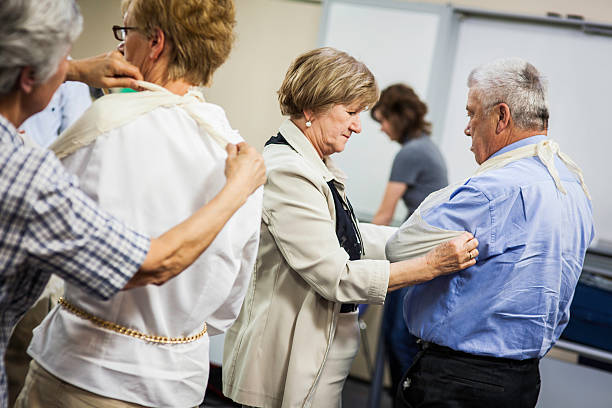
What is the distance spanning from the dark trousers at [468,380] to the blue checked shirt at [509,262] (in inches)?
1.2

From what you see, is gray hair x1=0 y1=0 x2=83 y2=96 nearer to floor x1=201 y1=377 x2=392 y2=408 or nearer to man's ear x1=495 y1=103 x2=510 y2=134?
man's ear x1=495 y1=103 x2=510 y2=134

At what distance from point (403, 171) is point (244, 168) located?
2091 mm

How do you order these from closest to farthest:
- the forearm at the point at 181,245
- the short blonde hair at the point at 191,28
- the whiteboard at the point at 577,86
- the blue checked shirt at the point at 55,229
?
the blue checked shirt at the point at 55,229, the forearm at the point at 181,245, the short blonde hair at the point at 191,28, the whiteboard at the point at 577,86

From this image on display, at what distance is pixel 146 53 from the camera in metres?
1.19

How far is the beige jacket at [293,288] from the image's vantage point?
150 centimetres

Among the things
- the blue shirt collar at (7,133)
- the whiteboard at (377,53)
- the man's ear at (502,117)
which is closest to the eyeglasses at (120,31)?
the blue shirt collar at (7,133)

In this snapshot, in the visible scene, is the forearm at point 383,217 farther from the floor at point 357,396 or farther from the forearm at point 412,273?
the forearm at point 412,273

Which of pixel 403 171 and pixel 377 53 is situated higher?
pixel 377 53

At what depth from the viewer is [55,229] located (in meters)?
0.83

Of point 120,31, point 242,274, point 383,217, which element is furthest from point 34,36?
point 383,217

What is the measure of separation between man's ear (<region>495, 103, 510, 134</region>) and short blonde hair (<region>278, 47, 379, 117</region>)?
32 cm

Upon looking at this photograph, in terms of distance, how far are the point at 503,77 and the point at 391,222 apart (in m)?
1.97

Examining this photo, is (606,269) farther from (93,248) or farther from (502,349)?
(93,248)

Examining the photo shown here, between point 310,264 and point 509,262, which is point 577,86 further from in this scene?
point 310,264
